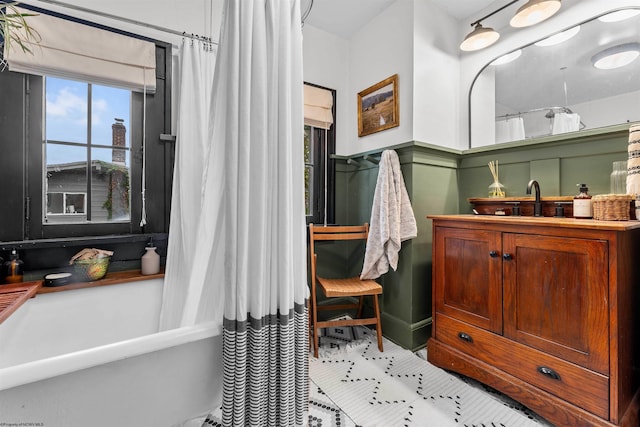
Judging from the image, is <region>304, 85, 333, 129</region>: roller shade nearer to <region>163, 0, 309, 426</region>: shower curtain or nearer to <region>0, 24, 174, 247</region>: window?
<region>0, 24, 174, 247</region>: window

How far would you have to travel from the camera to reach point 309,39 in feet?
8.30

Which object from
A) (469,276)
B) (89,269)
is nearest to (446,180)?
(469,276)

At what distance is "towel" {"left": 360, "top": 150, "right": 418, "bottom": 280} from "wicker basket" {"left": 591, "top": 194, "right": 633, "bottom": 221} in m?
0.98

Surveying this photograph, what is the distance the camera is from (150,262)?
178cm

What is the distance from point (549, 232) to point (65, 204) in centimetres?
277

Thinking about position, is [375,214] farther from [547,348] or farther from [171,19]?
[171,19]

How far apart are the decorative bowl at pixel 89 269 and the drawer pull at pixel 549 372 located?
96.8 inches

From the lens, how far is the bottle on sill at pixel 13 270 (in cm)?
148

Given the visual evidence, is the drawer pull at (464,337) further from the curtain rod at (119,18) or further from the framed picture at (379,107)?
the curtain rod at (119,18)

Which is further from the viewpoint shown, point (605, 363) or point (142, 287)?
point (142, 287)

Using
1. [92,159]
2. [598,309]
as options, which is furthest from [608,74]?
[92,159]

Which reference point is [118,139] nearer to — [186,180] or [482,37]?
[186,180]

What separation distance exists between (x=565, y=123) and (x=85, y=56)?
2983 millimetres

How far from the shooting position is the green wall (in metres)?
1.69
